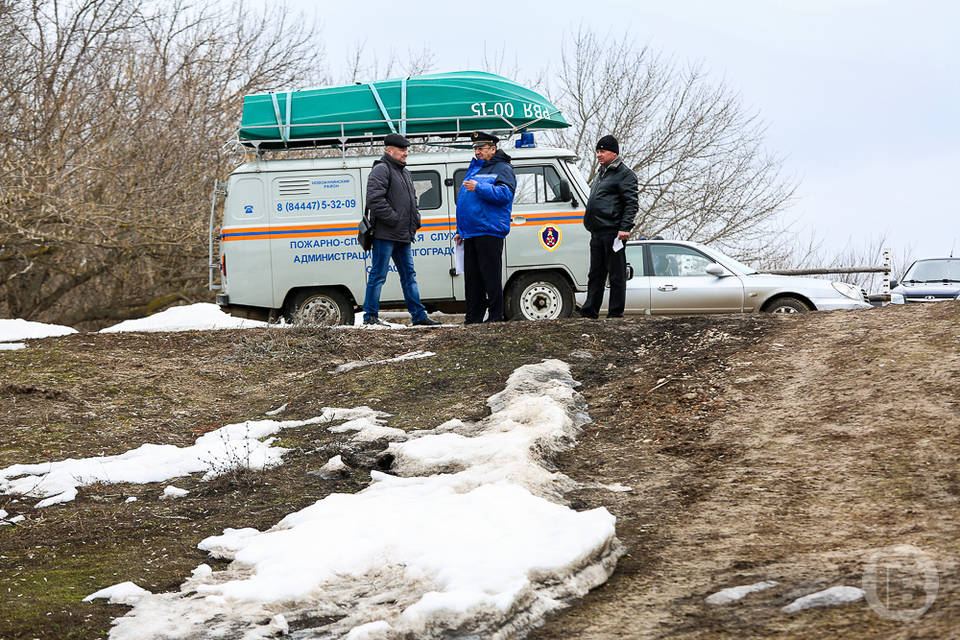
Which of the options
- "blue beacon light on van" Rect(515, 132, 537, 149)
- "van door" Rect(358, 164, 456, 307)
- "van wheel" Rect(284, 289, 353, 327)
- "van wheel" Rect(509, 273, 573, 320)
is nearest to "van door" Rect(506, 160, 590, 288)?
"van wheel" Rect(509, 273, 573, 320)

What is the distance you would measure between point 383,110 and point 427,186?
1.04 m

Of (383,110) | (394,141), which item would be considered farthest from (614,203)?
(383,110)

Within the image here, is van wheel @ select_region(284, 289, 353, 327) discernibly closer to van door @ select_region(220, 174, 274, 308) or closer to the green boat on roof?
van door @ select_region(220, 174, 274, 308)

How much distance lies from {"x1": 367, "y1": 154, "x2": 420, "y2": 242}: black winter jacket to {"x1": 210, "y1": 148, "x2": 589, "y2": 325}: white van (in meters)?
1.32

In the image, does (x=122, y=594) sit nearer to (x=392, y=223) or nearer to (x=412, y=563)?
(x=412, y=563)

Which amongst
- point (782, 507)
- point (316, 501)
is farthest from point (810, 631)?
point (316, 501)

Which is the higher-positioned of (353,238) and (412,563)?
(353,238)

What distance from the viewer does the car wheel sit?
12.3 m

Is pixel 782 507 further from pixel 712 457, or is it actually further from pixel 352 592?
pixel 352 592

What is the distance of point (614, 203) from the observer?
956cm

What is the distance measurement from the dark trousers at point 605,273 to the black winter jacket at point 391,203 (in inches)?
78.0

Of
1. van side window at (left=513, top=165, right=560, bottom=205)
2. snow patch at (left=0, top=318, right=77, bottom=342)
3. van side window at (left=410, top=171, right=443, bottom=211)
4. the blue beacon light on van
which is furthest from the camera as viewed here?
the blue beacon light on van

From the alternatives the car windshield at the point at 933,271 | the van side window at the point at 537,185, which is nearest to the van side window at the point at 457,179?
the van side window at the point at 537,185

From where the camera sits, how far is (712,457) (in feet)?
16.9
